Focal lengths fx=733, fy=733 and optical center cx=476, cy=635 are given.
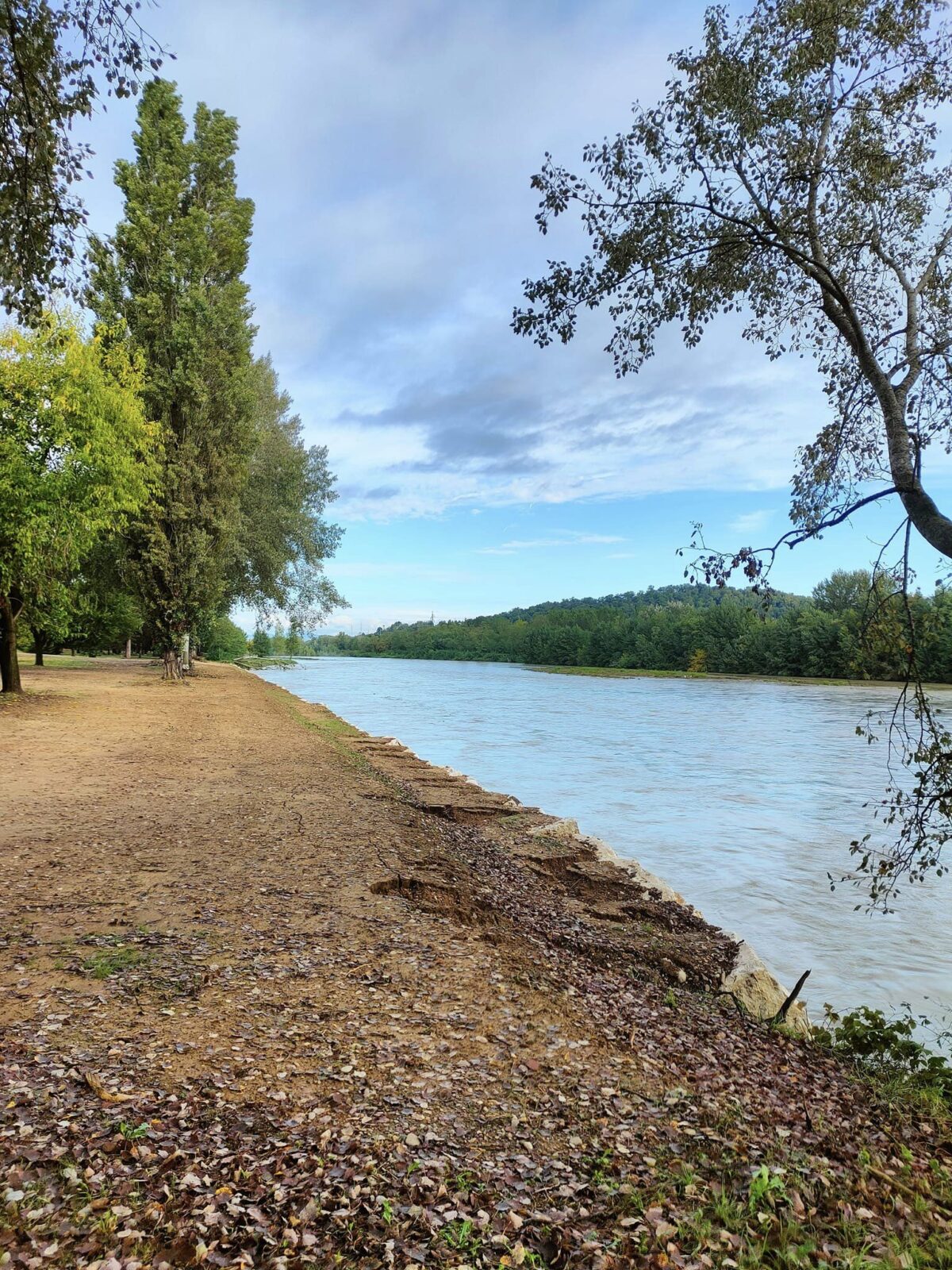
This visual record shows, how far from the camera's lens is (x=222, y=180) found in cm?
2739

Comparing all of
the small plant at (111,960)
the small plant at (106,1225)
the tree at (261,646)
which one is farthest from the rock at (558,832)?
the tree at (261,646)

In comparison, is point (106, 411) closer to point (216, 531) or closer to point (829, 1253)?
point (216, 531)

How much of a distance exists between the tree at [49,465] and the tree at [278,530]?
39.6ft

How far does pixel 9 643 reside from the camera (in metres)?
19.1

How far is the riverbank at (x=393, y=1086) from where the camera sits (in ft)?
8.97

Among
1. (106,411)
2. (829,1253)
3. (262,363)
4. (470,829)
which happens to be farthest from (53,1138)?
(262,363)

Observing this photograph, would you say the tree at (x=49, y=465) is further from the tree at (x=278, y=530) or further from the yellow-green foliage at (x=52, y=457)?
the tree at (x=278, y=530)

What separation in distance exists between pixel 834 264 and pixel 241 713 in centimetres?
1776

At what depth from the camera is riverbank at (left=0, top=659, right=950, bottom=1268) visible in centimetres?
273

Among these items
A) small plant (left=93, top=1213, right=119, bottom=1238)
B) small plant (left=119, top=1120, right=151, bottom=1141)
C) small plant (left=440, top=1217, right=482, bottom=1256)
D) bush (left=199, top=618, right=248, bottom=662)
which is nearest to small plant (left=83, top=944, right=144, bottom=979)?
small plant (left=119, top=1120, right=151, bottom=1141)

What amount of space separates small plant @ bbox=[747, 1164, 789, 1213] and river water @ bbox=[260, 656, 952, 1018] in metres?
3.90

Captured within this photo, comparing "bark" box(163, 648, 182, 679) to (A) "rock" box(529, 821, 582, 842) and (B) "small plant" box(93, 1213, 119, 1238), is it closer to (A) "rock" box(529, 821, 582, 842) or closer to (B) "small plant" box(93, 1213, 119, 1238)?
(A) "rock" box(529, 821, 582, 842)

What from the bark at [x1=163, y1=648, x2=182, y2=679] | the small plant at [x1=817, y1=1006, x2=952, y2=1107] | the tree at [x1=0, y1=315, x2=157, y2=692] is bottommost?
the small plant at [x1=817, y1=1006, x2=952, y2=1107]

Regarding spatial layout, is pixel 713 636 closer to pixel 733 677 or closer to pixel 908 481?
pixel 733 677
